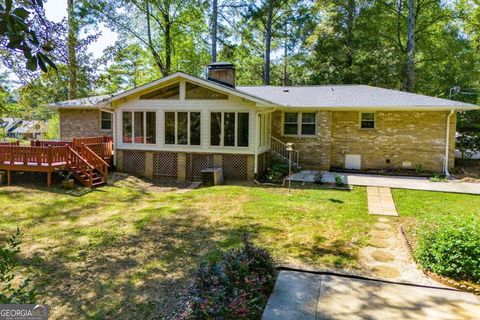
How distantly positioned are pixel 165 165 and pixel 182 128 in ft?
5.37

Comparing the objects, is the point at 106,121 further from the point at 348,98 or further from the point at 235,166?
the point at 348,98

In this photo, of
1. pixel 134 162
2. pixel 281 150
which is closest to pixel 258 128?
pixel 281 150

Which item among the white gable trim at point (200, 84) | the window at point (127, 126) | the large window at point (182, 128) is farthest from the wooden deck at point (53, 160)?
the large window at point (182, 128)

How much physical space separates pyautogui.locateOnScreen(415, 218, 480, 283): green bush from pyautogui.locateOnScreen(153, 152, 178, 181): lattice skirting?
9827mm

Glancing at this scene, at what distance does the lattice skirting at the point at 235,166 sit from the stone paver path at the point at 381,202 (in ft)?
14.4

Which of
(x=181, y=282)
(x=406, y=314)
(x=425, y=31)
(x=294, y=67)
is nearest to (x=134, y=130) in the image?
(x=181, y=282)

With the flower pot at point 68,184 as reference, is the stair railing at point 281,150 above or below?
above

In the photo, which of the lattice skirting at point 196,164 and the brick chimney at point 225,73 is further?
the brick chimney at point 225,73

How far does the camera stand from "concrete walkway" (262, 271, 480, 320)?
391 cm

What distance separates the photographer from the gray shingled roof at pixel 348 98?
13516 millimetres

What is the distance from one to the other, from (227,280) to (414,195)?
820cm

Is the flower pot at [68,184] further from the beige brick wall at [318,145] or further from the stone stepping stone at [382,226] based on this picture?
the stone stepping stone at [382,226]

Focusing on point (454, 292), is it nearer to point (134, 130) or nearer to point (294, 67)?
point (134, 130)

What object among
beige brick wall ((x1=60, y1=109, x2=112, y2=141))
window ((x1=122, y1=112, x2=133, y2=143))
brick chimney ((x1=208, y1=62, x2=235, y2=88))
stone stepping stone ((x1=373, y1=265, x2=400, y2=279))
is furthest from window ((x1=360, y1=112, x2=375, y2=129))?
beige brick wall ((x1=60, y1=109, x2=112, y2=141))
